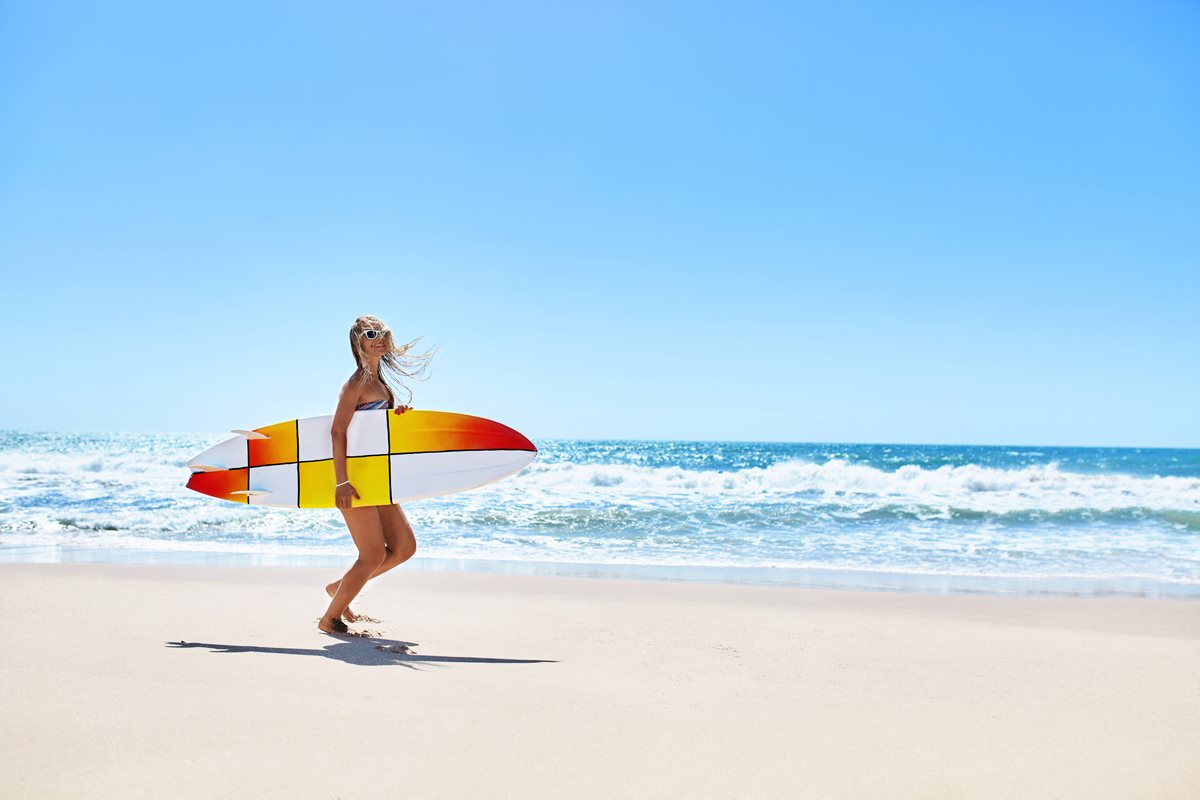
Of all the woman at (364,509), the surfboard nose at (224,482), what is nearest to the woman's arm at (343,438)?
the woman at (364,509)

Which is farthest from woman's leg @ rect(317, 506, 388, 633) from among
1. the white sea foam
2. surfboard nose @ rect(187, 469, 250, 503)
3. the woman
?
the white sea foam

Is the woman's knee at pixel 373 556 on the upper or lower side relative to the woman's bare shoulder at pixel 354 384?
lower

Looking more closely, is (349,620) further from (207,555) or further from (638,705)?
(207,555)

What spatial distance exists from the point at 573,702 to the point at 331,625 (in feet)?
5.68

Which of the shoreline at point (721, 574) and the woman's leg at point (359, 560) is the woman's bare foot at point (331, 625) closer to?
the woman's leg at point (359, 560)

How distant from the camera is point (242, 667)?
3174mm

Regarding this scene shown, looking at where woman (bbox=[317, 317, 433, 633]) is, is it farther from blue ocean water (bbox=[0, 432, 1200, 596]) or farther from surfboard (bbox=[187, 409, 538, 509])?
blue ocean water (bbox=[0, 432, 1200, 596])

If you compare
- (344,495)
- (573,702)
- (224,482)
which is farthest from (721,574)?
(573,702)

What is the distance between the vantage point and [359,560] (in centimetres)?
408

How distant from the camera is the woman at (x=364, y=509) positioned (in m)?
4.08

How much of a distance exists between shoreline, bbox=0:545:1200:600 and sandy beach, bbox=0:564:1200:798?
1607mm

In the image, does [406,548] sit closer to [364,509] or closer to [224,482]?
[364,509]

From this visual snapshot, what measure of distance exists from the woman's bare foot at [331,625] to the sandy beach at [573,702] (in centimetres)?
7

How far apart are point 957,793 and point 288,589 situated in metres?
4.61
